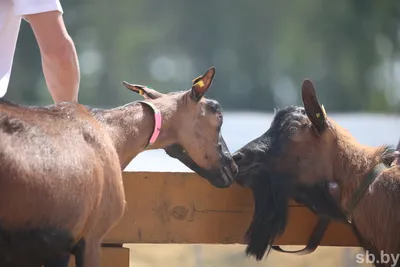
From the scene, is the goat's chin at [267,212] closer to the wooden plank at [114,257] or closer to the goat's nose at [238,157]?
the goat's nose at [238,157]

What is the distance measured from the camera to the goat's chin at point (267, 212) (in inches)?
217

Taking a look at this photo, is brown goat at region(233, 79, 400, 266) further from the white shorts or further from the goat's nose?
the white shorts

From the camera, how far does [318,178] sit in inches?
214

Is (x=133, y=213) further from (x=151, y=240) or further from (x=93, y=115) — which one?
(x=93, y=115)

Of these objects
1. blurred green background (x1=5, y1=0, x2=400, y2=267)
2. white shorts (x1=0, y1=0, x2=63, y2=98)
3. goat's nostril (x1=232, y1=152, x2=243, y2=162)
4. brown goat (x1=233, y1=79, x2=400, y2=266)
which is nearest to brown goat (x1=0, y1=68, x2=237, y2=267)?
goat's nostril (x1=232, y1=152, x2=243, y2=162)

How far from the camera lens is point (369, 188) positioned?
5277 millimetres

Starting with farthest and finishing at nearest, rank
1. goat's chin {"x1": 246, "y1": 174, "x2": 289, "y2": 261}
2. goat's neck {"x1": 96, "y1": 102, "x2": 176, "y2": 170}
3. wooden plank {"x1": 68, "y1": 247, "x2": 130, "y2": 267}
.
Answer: wooden plank {"x1": 68, "y1": 247, "x2": 130, "y2": 267}, goat's chin {"x1": 246, "y1": 174, "x2": 289, "y2": 261}, goat's neck {"x1": 96, "y1": 102, "x2": 176, "y2": 170}

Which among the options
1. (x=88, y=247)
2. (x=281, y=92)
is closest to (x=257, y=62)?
(x=281, y=92)

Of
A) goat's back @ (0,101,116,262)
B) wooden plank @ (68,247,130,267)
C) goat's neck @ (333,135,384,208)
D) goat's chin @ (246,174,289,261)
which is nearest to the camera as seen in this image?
goat's back @ (0,101,116,262)

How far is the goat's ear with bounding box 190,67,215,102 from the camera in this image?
5.23 meters

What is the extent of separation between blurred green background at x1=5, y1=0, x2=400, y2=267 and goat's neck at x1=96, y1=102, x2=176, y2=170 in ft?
34.7

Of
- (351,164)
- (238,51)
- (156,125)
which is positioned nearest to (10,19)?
(156,125)

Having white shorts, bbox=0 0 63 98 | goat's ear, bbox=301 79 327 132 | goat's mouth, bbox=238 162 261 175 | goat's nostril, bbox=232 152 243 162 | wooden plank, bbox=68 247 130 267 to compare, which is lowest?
wooden plank, bbox=68 247 130 267

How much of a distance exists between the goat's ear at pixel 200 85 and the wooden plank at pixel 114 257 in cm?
107
